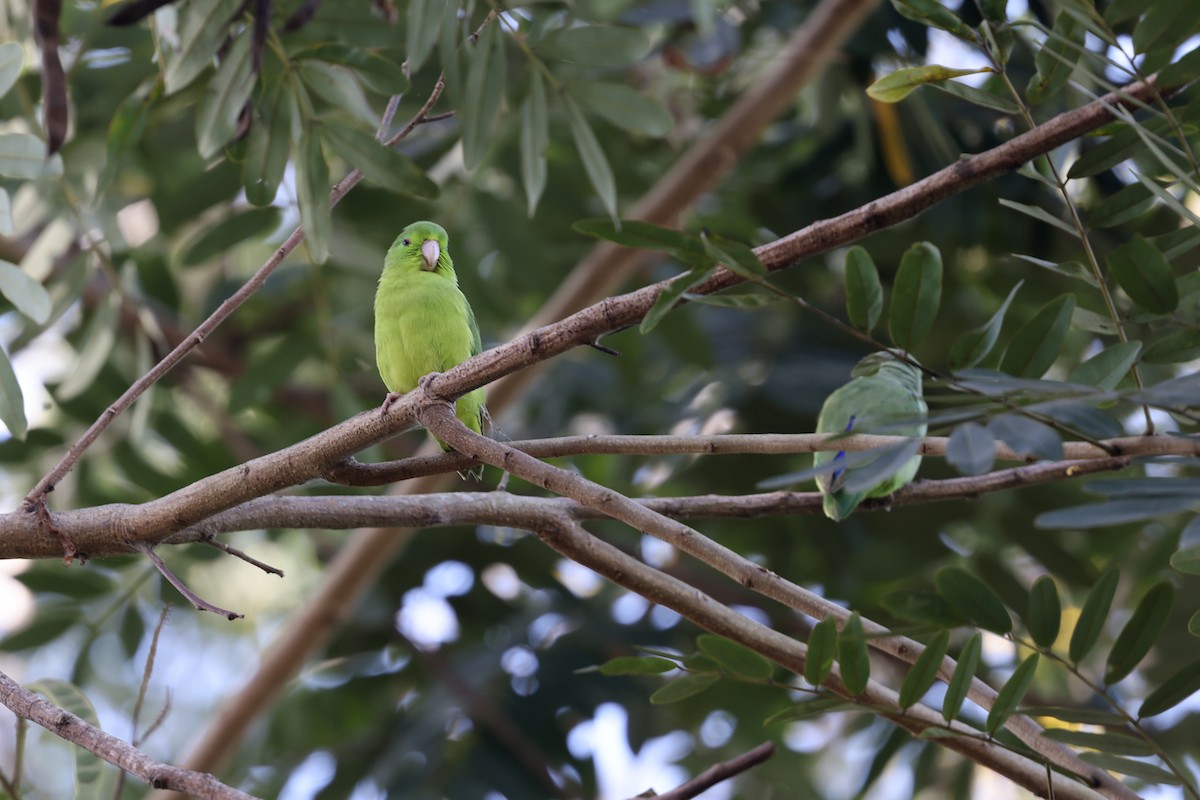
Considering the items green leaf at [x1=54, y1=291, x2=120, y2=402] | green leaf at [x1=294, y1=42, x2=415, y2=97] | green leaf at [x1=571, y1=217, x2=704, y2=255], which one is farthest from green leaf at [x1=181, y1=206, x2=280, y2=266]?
green leaf at [x1=571, y1=217, x2=704, y2=255]

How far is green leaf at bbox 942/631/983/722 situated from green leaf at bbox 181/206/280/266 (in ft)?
9.84

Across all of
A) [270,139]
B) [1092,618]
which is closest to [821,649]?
[1092,618]

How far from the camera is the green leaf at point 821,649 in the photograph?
1.91 meters

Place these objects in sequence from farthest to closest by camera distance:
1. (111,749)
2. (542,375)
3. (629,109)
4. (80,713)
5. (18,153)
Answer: (542,375), (629,109), (80,713), (18,153), (111,749)

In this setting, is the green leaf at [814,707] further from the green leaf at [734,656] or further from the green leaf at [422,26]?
the green leaf at [422,26]

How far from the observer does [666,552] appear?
5.32 metres

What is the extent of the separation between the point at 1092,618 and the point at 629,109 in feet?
5.08

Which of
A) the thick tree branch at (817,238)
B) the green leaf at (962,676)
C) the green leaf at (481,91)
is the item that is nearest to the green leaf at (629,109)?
the green leaf at (481,91)

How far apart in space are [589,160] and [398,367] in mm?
815

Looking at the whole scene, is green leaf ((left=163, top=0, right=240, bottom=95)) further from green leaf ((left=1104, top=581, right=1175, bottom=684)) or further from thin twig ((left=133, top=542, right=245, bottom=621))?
green leaf ((left=1104, top=581, right=1175, bottom=684))

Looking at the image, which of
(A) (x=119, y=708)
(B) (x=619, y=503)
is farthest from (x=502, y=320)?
(A) (x=119, y=708)

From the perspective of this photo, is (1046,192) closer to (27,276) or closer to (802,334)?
(802,334)

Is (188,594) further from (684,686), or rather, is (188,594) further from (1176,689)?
(1176,689)

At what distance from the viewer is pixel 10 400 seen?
239 centimetres
